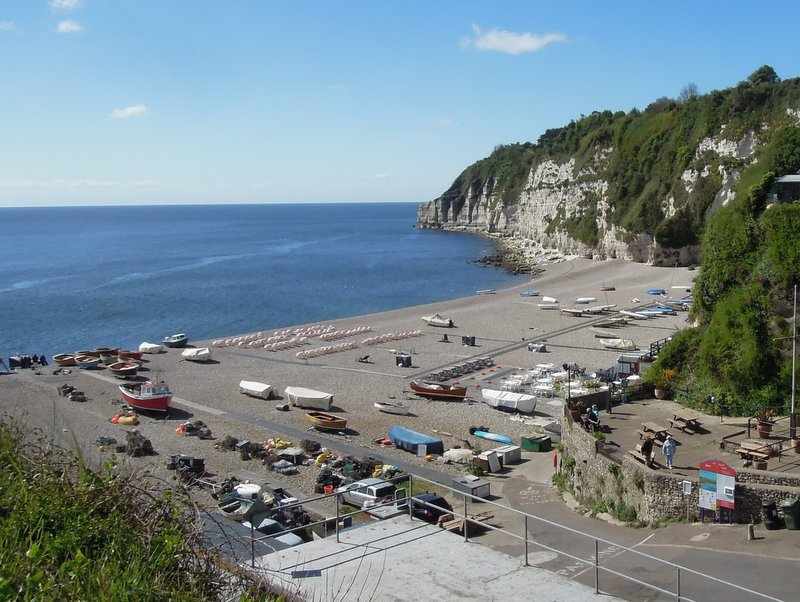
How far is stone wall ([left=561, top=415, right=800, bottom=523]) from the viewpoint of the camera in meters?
14.6

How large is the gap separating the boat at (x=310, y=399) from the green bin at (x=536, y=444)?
9.24 meters

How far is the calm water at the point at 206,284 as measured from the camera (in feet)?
195

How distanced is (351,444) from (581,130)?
96396 millimetres

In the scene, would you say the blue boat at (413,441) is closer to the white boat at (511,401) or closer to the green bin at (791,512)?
the white boat at (511,401)

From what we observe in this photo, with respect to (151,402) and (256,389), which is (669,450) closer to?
(256,389)

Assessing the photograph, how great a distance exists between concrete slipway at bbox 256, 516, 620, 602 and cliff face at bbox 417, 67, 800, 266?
55955 millimetres

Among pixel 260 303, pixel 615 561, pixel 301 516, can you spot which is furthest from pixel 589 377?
pixel 260 303

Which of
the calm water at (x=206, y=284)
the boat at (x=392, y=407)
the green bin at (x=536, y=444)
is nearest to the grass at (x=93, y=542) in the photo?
the green bin at (x=536, y=444)

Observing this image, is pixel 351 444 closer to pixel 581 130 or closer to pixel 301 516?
pixel 301 516

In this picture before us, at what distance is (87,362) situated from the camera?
140ft

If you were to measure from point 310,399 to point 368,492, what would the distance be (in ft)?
39.1

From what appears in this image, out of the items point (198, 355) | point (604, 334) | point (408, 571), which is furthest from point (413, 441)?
point (604, 334)

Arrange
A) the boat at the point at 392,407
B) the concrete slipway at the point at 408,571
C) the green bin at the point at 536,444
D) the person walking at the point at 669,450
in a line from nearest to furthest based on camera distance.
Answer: the concrete slipway at the point at 408,571 → the person walking at the point at 669,450 → the green bin at the point at 536,444 → the boat at the point at 392,407

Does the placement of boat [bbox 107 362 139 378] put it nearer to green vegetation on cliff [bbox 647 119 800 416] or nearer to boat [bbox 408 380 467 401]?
boat [bbox 408 380 467 401]
